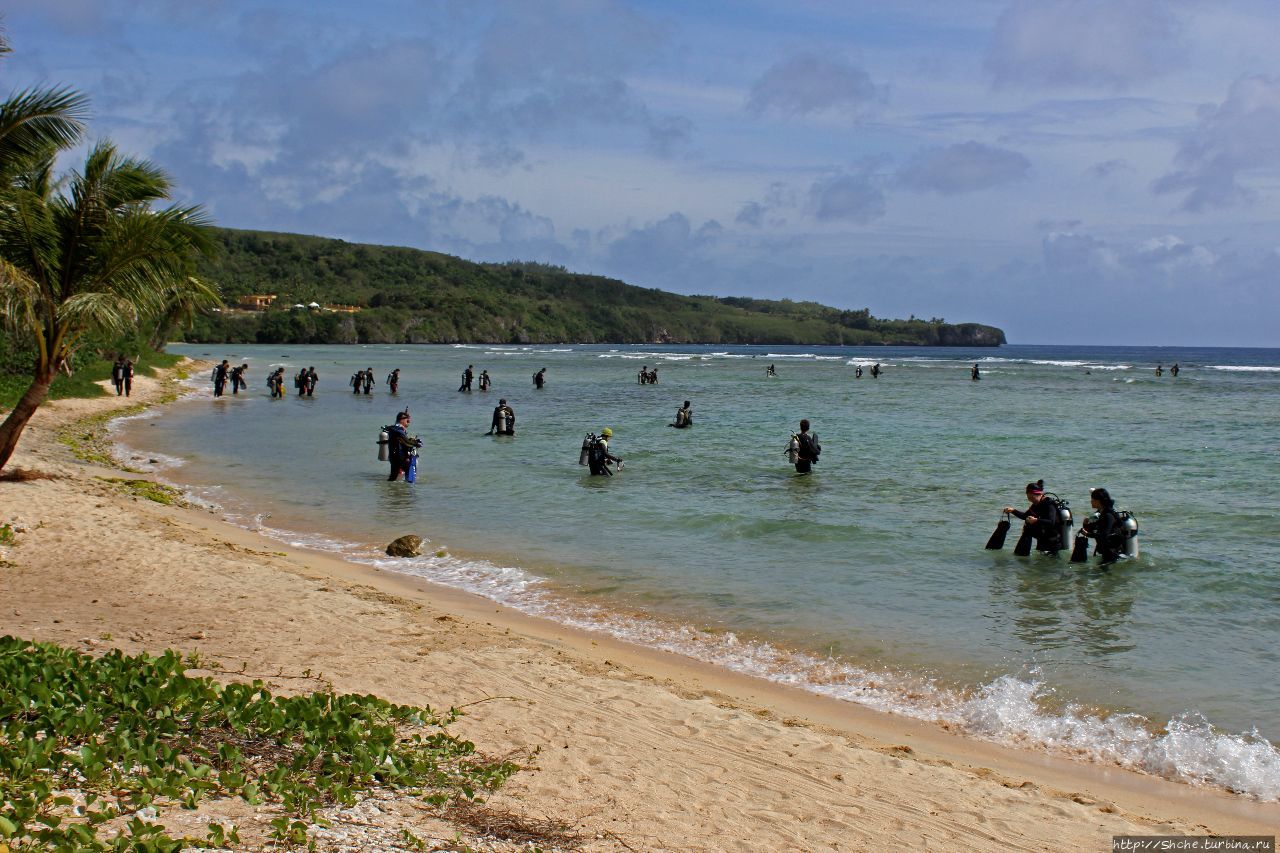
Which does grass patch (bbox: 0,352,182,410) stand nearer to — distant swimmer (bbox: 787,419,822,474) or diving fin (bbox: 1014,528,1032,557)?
distant swimmer (bbox: 787,419,822,474)

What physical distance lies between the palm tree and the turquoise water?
3.85 meters

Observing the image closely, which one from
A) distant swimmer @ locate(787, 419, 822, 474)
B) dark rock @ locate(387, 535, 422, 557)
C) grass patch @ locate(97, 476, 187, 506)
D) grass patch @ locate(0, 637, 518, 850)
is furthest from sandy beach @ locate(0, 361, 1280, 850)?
distant swimmer @ locate(787, 419, 822, 474)

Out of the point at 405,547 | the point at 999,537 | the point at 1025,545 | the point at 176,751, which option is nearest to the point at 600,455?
the point at 405,547

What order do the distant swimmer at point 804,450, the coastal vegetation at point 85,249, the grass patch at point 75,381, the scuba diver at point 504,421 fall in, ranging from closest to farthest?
the coastal vegetation at point 85,249 < the distant swimmer at point 804,450 < the grass patch at point 75,381 < the scuba diver at point 504,421

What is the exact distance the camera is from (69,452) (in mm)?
18891

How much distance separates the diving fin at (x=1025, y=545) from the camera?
41.6 ft

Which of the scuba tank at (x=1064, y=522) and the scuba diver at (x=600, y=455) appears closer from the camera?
the scuba tank at (x=1064, y=522)

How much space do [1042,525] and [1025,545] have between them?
0.33 metres

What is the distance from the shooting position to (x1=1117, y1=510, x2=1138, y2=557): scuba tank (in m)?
12.2

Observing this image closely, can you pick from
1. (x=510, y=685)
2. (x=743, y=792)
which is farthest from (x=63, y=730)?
(x=743, y=792)

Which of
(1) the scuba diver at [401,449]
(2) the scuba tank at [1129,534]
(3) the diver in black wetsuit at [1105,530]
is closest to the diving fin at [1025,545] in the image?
(3) the diver in black wetsuit at [1105,530]

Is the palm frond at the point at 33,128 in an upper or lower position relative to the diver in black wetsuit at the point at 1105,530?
upper

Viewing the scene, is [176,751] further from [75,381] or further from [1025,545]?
[75,381]

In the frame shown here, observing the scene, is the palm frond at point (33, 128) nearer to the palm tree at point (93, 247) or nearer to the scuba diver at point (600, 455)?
the palm tree at point (93, 247)
